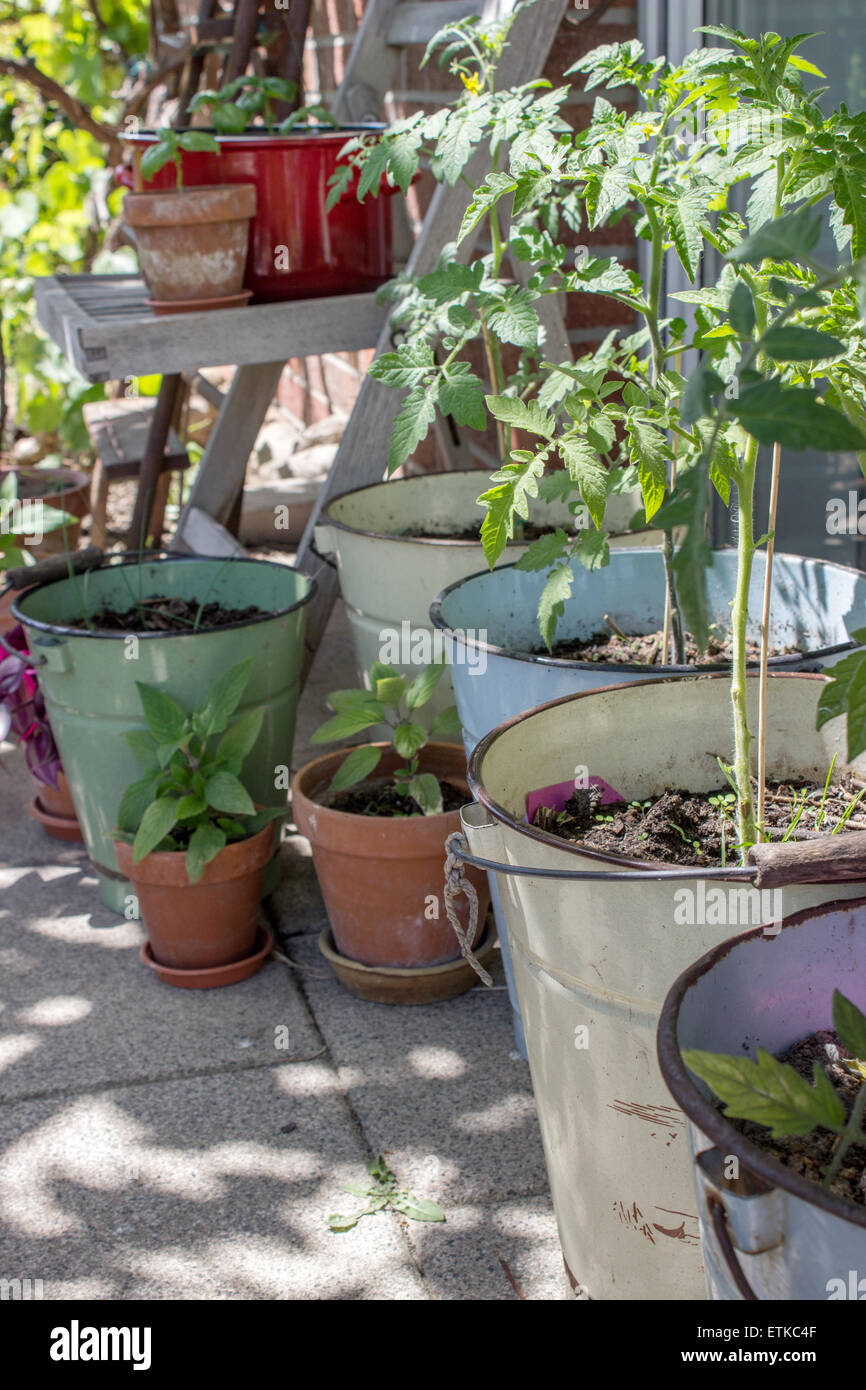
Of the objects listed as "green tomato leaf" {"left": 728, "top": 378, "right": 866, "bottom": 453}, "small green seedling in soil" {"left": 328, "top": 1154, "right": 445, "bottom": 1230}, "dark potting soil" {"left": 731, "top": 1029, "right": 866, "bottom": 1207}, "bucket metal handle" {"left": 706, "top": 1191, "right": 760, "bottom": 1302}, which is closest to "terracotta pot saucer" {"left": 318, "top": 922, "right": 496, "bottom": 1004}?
"small green seedling in soil" {"left": 328, "top": 1154, "right": 445, "bottom": 1230}

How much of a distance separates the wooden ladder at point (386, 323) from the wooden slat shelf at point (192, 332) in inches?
0.9

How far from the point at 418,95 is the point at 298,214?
0.85 metres

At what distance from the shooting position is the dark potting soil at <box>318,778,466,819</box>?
2.31 meters

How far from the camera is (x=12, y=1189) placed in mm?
1810

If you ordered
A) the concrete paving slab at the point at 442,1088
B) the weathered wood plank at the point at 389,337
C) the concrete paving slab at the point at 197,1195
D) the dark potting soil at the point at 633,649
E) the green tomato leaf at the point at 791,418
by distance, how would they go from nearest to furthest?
1. the green tomato leaf at the point at 791,418
2. the concrete paving slab at the point at 197,1195
3. the concrete paving slab at the point at 442,1088
4. the dark potting soil at the point at 633,649
5. the weathered wood plank at the point at 389,337

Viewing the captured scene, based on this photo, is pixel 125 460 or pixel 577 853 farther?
pixel 125 460

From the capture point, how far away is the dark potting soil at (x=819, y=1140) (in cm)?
102

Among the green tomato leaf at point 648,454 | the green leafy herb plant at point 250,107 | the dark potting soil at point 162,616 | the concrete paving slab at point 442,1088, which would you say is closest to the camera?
the green tomato leaf at point 648,454

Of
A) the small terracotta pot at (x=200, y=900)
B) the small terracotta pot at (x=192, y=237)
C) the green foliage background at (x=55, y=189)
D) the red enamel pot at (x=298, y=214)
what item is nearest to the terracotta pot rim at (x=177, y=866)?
the small terracotta pot at (x=200, y=900)

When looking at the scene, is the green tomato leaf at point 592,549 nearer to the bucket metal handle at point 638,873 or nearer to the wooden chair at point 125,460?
the bucket metal handle at point 638,873

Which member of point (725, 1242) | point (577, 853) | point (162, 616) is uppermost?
point (577, 853)

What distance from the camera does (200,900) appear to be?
2.28m

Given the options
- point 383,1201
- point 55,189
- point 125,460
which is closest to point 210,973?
point 383,1201

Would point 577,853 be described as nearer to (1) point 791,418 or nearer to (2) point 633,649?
(1) point 791,418
